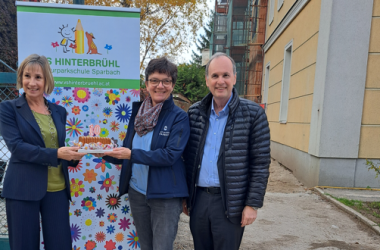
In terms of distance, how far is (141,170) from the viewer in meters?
2.16

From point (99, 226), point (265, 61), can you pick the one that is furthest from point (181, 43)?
point (99, 226)

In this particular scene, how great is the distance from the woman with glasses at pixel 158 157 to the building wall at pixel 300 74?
5.03m

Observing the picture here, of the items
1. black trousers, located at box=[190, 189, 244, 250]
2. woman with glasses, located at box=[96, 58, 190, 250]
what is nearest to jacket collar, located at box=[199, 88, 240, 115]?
woman with glasses, located at box=[96, 58, 190, 250]

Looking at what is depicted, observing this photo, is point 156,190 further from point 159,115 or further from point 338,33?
point 338,33

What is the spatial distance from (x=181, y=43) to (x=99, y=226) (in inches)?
526

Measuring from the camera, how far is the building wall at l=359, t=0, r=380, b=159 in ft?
17.2

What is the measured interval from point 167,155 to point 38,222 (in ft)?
3.73

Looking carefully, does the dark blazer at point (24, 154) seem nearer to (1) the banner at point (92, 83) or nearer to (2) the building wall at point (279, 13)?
(1) the banner at point (92, 83)

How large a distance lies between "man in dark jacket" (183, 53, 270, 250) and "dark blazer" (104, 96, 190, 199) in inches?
4.6

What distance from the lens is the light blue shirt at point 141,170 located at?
211 cm

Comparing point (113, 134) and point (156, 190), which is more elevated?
point (113, 134)

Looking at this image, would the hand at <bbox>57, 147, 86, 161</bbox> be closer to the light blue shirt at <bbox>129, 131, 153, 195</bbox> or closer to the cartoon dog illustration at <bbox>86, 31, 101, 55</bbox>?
the light blue shirt at <bbox>129, 131, 153, 195</bbox>

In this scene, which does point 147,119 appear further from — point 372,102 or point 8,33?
point 8,33

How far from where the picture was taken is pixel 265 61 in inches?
500
